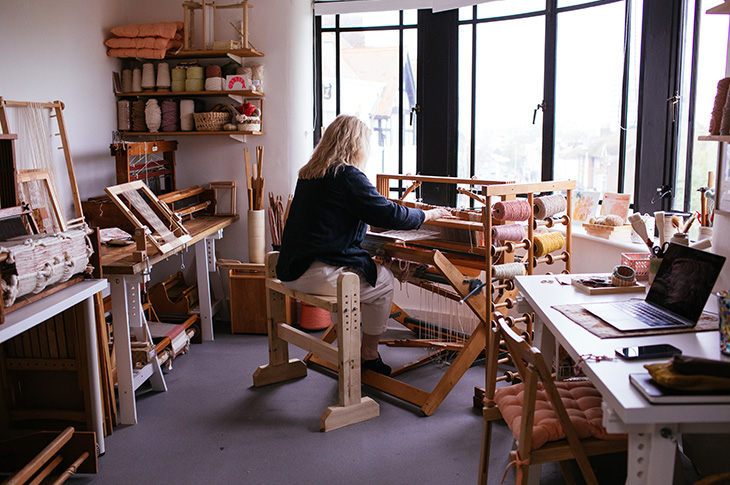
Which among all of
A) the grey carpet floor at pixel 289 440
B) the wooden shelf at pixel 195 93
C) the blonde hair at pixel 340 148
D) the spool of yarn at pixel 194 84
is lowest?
the grey carpet floor at pixel 289 440

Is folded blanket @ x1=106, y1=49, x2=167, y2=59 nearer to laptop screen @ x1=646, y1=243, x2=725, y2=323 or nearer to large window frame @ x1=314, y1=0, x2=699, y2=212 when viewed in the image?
large window frame @ x1=314, y1=0, x2=699, y2=212

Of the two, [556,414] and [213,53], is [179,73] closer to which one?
[213,53]

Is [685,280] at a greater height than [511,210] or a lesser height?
lesser

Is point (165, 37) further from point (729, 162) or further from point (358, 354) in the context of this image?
point (729, 162)

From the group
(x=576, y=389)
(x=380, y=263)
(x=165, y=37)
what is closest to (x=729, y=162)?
(x=576, y=389)

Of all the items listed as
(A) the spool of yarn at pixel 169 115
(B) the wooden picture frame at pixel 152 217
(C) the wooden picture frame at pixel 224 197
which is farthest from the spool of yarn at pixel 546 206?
(A) the spool of yarn at pixel 169 115

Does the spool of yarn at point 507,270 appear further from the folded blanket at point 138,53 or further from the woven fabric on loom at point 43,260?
the folded blanket at point 138,53

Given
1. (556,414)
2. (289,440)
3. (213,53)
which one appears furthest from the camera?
(213,53)

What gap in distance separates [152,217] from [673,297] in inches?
107

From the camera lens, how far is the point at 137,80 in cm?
453

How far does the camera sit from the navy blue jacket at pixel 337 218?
323cm

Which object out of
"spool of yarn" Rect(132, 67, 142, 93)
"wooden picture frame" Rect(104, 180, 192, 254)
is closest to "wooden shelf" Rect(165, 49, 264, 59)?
"spool of yarn" Rect(132, 67, 142, 93)

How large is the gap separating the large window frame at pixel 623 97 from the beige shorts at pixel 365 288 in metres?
1.51

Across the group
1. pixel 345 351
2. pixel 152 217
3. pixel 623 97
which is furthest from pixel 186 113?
pixel 623 97
